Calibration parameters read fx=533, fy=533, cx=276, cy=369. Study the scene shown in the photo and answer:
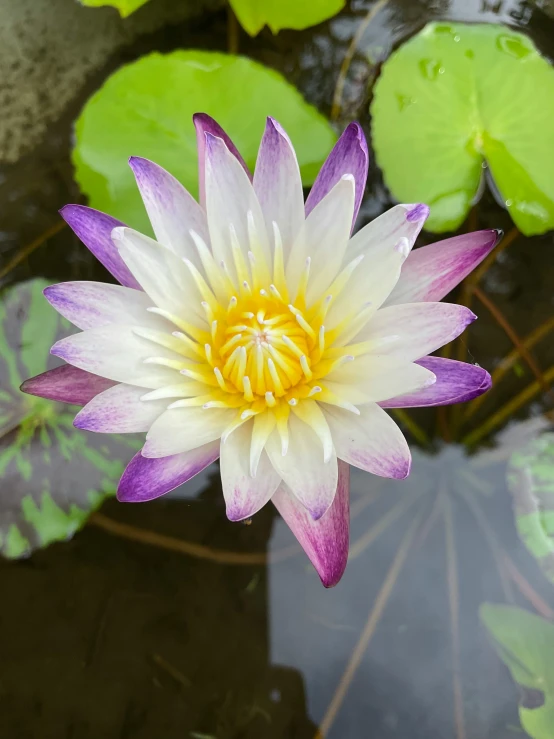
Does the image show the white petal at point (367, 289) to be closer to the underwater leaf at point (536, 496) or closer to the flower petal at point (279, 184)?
the flower petal at point (279, 184)

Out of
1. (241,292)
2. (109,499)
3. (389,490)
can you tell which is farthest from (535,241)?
(109,499)

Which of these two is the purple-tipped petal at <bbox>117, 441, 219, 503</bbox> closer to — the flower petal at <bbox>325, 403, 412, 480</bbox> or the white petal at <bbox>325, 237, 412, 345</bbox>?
the flower petal at <bbox>325, 403, 412, 480</bbox>

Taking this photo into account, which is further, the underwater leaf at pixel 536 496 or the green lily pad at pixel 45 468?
the green lily pad at pixel 45 468

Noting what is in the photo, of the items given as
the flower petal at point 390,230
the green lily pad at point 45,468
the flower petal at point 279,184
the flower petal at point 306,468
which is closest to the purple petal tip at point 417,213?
the flower petal at point 390,230

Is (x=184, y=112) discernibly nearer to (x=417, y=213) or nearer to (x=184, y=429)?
(x=417, y=213)

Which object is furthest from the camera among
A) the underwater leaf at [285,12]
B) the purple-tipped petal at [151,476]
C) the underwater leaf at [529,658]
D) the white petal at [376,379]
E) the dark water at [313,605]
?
the underwater leaf at [285,12]

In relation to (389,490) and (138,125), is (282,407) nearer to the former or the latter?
(389,490)

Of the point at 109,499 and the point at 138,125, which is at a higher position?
the point at 138,125
